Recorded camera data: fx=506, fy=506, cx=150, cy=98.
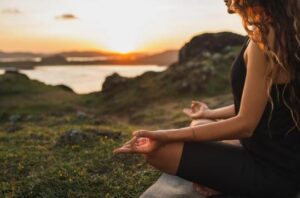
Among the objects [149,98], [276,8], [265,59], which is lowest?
[149,98]

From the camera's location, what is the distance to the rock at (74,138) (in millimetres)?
15867

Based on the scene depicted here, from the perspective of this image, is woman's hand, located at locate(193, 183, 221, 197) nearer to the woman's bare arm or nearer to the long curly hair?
the woman's bare arm

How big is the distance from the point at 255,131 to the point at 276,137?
269 mm

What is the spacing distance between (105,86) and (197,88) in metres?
10.2

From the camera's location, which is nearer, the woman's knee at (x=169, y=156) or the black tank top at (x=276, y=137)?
the black tank top at (x=276, y=137)

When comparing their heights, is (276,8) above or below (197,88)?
above

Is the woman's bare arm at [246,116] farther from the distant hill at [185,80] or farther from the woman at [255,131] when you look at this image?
the distant hill at [185,80]

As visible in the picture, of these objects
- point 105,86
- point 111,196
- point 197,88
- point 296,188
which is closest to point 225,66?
point 197,88

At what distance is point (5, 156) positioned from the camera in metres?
14.6

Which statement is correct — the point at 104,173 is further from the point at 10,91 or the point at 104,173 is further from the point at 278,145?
the point at 10,91

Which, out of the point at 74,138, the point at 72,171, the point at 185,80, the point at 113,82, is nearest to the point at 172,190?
the point at 72,171

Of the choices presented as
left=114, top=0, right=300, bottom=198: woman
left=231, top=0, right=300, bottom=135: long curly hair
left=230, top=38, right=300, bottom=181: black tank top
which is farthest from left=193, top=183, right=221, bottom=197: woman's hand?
left=231, top=0, right=300, bottom=135: long curly hair

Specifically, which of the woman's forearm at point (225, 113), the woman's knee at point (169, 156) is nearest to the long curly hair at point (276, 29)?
the woman's knee at point (169, 156)

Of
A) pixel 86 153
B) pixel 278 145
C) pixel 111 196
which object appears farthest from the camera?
pixel 86 153
